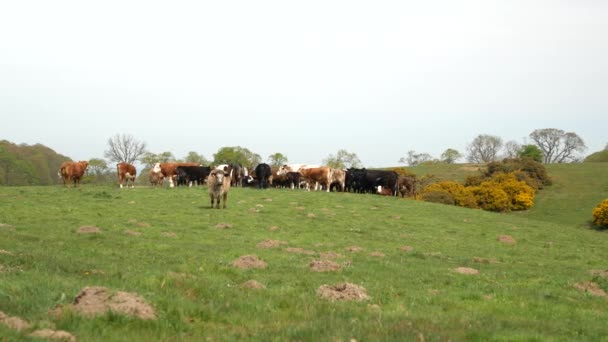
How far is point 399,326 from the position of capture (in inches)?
299

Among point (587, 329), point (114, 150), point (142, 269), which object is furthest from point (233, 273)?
point (114, 150)

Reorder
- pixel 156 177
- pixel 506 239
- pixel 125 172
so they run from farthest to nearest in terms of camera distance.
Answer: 1. pixel 156 177
2. pixel 125 172
3. pixel 506 239

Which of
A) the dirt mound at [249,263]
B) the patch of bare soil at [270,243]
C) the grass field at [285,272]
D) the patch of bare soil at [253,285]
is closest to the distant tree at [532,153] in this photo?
the grass field at [285,272]

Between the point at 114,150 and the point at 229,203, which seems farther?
the point at 114,150

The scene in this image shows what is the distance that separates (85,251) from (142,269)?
3741 millimetres

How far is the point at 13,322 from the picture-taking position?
5.81 meters

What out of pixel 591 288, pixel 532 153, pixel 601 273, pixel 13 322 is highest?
pixel 532 153

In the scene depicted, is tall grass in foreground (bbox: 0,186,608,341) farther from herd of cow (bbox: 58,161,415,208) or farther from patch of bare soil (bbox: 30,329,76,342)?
herd of cow (bbox: 58,161,415,208)

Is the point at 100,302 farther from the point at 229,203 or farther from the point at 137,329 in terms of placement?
the point at 229,203

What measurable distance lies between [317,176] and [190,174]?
458 inches

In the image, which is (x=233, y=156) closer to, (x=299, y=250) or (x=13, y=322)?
(x=299, y=250)

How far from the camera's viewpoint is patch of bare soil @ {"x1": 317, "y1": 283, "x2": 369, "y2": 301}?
9783 mm

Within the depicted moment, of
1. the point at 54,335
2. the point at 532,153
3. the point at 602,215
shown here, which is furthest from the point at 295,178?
the point at 532,153

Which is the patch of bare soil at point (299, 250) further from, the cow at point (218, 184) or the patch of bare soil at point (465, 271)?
the cow at point (218, 184)
